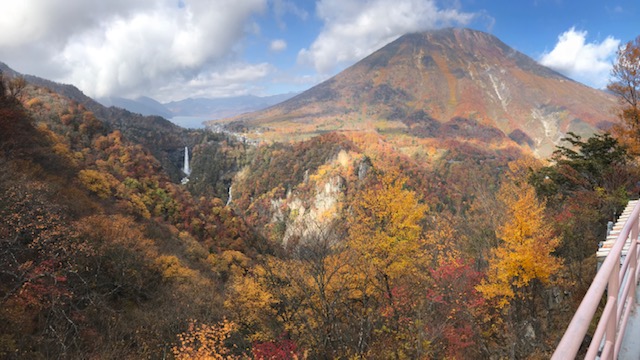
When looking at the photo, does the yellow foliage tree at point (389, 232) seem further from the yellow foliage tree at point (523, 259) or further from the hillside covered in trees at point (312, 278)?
the yellow foliage tree at point (523, 259)

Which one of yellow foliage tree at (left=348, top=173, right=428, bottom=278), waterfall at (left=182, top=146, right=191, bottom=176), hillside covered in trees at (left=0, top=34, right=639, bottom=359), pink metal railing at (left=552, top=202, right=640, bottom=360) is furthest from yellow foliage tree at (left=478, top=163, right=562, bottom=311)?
waterfall at (left=182, top=146, right=191, bottom=176)

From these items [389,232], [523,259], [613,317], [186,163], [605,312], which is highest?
[605,312]

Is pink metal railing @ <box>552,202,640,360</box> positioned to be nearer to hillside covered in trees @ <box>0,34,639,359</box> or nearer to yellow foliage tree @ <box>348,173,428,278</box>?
hillside covered in trees @ <box>0,34,639,359</box>

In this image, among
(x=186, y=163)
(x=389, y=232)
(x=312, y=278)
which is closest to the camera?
(x=312, y=278)

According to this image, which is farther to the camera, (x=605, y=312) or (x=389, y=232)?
(x=389, y=232)

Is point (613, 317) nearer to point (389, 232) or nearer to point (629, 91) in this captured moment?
point (389, 232)

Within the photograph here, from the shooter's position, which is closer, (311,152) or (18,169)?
(18,169)

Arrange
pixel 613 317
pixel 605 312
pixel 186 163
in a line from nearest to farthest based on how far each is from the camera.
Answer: pixel 605 312
pixel 613 317
pixel 186 163

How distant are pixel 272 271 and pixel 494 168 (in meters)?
154

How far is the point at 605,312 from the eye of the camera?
2.64 meters

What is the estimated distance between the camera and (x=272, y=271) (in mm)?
19469

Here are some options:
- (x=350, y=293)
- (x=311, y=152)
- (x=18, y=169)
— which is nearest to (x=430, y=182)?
(x=311, y=152)

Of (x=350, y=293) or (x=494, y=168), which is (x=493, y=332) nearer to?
(x=350, y=293)

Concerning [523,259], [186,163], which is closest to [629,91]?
[523,259]
